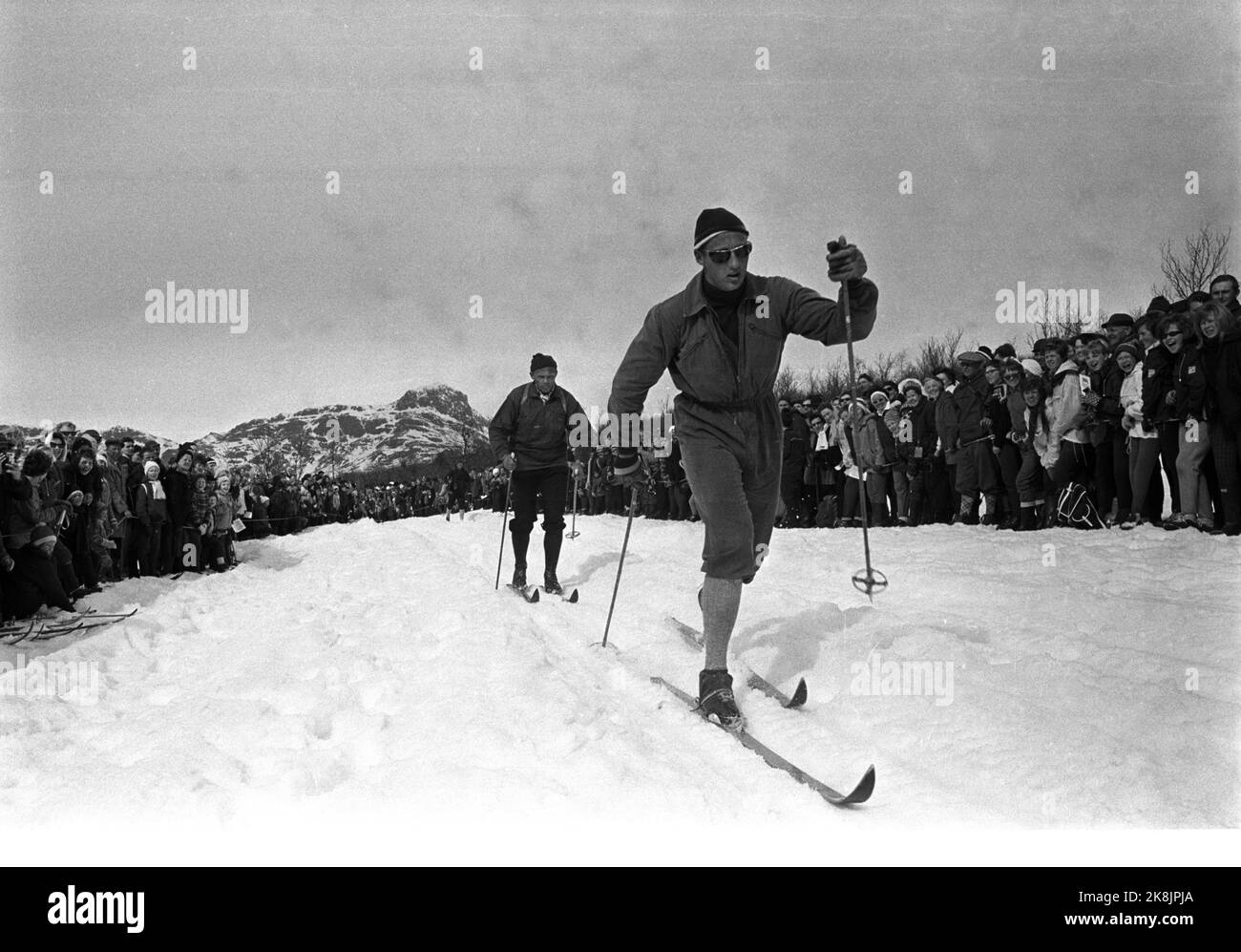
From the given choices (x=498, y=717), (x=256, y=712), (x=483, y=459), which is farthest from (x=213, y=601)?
A: (x=483, y=459)

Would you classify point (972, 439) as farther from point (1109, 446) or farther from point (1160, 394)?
point (1160, 394)

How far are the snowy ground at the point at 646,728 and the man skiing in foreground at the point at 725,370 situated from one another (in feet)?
2.11

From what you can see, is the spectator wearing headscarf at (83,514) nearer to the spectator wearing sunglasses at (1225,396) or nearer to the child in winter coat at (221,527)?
the child in winter coat at (221,527)

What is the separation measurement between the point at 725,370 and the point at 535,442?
4644 millimetres

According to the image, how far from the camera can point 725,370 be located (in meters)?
4.06

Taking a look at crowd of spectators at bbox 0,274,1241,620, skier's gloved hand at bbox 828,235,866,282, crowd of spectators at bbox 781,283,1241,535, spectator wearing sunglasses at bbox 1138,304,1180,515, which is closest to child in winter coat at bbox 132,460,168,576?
crowd of spectators at bbox 0,274,1241,620

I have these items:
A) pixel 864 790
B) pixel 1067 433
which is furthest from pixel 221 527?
pixel 864 790

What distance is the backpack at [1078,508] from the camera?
8.81m

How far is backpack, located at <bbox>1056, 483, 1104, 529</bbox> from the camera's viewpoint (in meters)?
8.81

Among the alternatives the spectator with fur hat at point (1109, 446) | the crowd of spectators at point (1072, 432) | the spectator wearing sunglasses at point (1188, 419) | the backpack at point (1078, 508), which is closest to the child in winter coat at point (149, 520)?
the crowd of spectators at point (1072, 432)

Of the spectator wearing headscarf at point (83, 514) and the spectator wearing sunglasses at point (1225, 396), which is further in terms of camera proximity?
the spectator wearing headscarf at point (83, 514)
